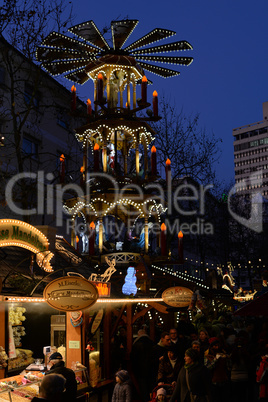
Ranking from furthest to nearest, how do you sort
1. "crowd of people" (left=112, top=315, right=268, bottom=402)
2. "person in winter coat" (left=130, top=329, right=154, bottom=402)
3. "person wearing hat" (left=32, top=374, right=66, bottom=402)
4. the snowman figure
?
1. the snowman figure
2. "person in winter coat" (left=130, top=329, right=154, bottom=402)
3. "crowd of people" (left=112, top=315, right=268, bottom=402)
4. "person wearing hat" (left=32, top=374, right=66, bottom=402)

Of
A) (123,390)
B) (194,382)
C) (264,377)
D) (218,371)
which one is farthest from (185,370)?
(264,377)

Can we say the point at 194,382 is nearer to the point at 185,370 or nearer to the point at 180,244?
the point at 185,370

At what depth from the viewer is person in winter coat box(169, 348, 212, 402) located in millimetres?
8188

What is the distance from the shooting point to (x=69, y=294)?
879cm

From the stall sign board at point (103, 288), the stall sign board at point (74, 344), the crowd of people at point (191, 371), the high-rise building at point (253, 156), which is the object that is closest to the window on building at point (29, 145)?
→ the stall sign board at point (103, 288)

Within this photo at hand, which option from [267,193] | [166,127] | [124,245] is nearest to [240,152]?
[267,193]

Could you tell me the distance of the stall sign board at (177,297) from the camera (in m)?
13.5

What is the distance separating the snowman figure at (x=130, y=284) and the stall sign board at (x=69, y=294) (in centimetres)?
359

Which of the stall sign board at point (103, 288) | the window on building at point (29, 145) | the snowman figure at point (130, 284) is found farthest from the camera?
the window on building at point (29, 145)

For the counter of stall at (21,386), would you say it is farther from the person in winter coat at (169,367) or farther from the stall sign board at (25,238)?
the stall sign board at (25,238)

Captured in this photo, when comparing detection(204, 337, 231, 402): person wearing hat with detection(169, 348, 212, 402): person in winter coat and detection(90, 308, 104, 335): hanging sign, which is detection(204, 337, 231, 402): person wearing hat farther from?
detection(90, 308, 104, 335): hanging sign

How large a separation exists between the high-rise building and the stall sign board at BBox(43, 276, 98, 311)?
150m

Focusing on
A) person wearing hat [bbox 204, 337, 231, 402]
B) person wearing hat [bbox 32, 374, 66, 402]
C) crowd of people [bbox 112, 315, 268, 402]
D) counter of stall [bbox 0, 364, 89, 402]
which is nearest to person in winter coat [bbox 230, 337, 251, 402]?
crowd of people [bbox 112, 315, 268, 402]

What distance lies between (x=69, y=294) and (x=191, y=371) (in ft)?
8.28
